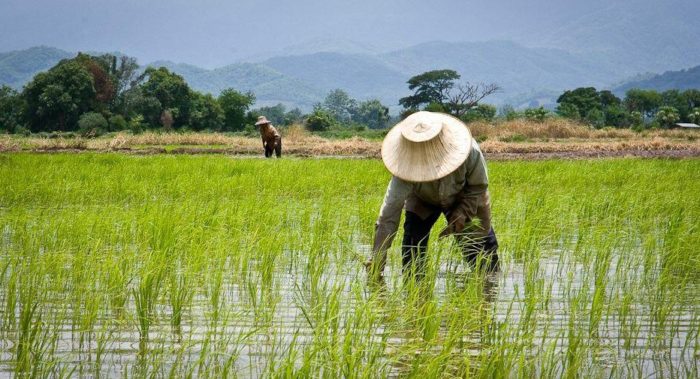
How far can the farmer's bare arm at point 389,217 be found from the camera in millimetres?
3654

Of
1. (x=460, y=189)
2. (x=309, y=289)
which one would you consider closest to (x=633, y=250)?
(x=460, y=189)

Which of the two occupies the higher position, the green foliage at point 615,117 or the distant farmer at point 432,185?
the distant farmer at point 432,185

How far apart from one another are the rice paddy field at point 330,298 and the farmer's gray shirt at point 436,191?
0.79 ft

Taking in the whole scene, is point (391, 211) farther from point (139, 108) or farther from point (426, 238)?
point (139, 108)

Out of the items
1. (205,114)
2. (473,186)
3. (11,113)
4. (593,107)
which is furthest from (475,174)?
(593,107)

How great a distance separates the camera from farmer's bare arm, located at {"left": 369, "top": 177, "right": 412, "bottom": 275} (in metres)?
3.65

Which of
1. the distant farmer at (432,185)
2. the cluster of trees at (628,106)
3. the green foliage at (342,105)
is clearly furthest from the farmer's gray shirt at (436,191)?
the green foliage at (342,105)

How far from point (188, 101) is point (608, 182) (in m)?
41.3

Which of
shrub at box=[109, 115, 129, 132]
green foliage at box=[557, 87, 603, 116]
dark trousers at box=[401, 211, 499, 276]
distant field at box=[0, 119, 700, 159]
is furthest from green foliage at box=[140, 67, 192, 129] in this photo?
dark trousers at box=[401, 211, 499, 276]

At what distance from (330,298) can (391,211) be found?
0.53 metres

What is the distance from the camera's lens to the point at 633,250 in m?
4.92

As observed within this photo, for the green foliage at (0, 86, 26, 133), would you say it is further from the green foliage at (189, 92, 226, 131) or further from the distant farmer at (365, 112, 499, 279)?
the distant farmer at (365, 112, 499, 279)

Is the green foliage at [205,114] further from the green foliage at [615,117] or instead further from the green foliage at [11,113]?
the green foliage at [615,117]

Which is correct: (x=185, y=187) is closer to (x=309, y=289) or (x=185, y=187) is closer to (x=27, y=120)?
(x=309, y=289)
